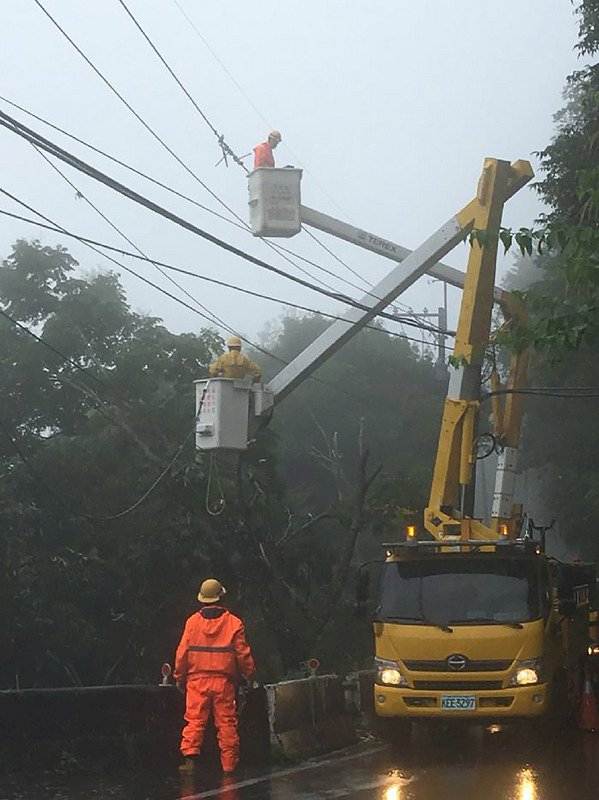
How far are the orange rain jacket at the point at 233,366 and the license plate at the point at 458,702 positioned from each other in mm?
5721

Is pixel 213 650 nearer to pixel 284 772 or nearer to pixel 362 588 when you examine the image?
pixel 284 772

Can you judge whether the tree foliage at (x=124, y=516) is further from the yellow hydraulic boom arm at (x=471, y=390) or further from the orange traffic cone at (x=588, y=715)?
the orange traffic cone at (x=588, y=715)

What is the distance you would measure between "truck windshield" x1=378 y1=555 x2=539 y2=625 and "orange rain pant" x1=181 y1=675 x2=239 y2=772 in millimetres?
2712

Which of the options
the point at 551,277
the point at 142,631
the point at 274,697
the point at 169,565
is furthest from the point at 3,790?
the point at 551,277

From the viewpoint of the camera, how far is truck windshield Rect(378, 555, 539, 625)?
474 inches

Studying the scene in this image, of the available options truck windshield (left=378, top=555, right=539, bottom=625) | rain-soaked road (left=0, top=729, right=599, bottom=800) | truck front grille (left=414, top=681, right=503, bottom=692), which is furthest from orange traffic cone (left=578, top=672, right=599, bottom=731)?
truck front grille (left=414, top=681, right=503, bottom=692)

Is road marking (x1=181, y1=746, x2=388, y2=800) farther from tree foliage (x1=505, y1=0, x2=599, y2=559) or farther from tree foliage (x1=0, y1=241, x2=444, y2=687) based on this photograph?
tree foliage (x1=0, y1=241, x2=444, y2=687)

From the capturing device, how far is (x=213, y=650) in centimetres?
1009

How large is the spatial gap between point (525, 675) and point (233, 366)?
617 cm

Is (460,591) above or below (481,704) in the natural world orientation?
above

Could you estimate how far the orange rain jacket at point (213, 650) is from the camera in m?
10.1

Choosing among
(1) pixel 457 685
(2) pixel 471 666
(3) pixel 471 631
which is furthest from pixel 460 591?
(1) pixel 457 685

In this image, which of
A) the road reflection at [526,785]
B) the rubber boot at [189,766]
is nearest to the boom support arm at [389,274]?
the rubber boot at [189,766]

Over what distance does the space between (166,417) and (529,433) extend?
1683 cm
